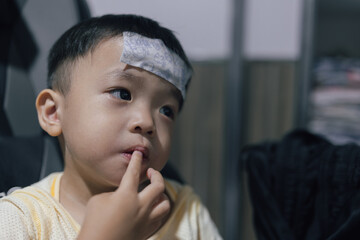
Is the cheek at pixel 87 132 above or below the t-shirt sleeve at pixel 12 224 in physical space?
above

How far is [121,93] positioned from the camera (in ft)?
1.97

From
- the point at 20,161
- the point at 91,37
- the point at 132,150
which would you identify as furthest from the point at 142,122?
the point at 20,161

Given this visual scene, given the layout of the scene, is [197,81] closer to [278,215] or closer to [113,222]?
[278,215]

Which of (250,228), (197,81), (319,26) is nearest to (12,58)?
(197,81)

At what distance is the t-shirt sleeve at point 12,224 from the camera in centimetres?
52

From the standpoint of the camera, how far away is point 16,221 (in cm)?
54

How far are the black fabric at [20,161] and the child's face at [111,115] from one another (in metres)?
0.16

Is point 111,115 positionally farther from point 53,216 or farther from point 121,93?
point 53,216

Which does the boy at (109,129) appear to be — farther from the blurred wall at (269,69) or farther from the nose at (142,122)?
the blurred wall at (269,69)

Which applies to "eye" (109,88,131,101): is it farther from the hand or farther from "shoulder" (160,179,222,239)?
"shoulder" (160,179,222,239)

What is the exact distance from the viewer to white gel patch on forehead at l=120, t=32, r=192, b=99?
1.95 ft

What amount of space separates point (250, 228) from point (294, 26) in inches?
38.9

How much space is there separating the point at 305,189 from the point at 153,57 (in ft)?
1.47

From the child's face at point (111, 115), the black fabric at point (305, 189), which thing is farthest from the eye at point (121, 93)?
the black fabric at point (305, 189)
